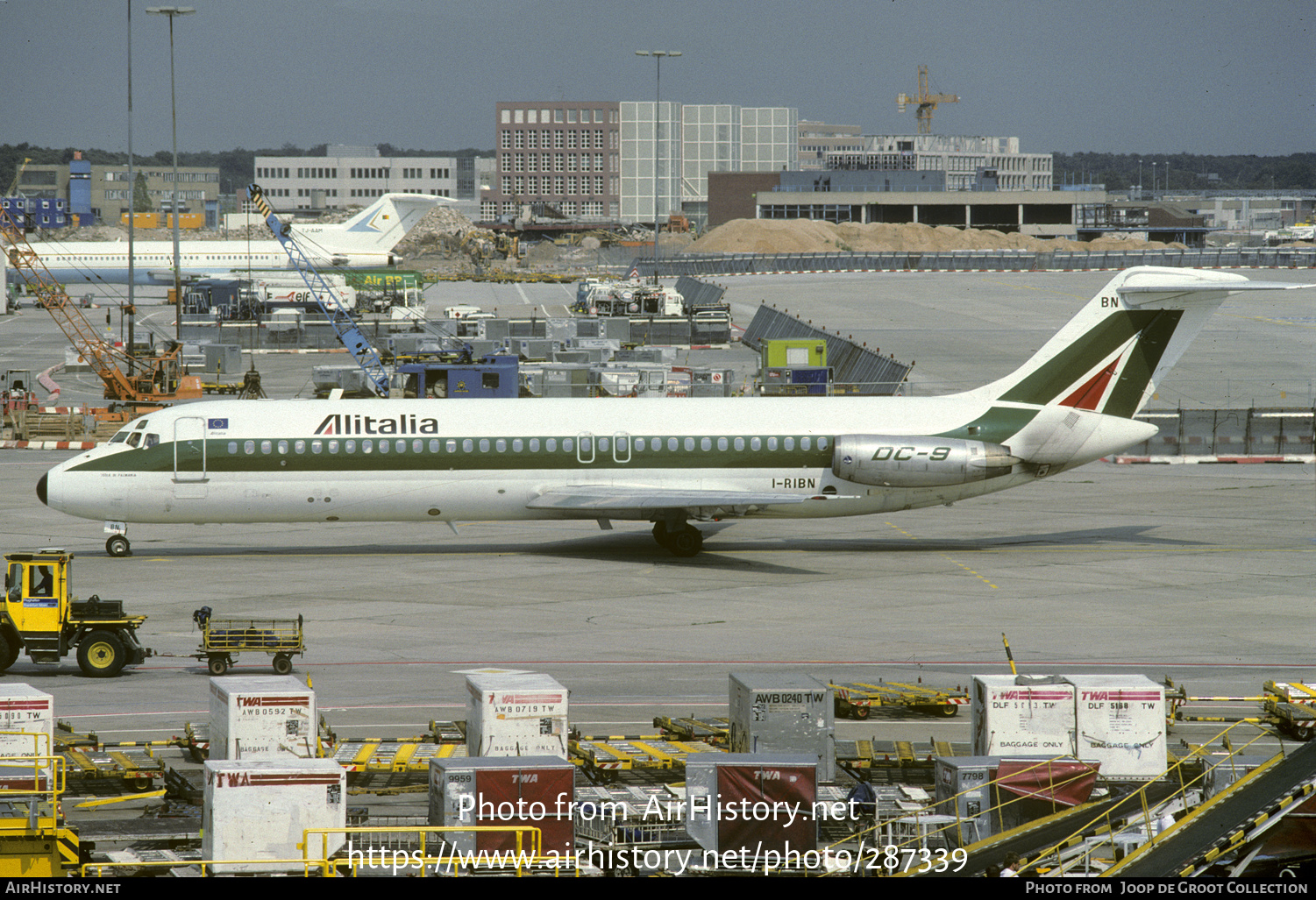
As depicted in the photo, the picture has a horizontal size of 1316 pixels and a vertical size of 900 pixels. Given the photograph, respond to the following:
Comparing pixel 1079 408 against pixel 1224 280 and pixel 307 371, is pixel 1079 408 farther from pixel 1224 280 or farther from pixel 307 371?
pixel 307 371

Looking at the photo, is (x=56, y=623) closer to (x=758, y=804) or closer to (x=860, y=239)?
(x=758, y=804)

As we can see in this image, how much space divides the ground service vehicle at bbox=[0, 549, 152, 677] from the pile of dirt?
157 m

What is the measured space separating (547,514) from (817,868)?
68.2 feet

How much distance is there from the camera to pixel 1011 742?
1727 centimetres

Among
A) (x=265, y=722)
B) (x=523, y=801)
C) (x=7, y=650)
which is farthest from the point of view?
(x=7, y=650)

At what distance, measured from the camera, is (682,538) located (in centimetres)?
3453

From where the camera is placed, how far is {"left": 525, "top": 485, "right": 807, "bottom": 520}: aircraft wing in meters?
33.5

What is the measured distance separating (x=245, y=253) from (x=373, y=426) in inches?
3963

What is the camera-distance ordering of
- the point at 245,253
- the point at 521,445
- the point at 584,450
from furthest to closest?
the point at 245,253 < the point at 584,450 < the point at 521,445

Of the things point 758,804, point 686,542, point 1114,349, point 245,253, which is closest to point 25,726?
point 758,804

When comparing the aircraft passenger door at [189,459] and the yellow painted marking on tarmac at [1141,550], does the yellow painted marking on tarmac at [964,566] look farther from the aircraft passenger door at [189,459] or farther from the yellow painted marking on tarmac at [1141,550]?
the aircraft passenger door at [189,459]

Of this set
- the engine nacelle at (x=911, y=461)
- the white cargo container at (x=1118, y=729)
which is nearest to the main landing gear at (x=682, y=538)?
the engine nacelle at (x=911, y=461)

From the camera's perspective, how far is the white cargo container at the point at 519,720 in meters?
17.3

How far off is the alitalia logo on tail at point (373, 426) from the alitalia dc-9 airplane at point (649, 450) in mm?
46
